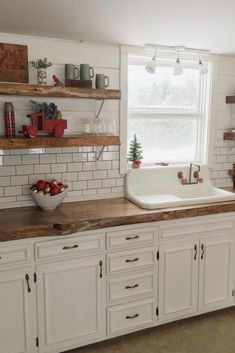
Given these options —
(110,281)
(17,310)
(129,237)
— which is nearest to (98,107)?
(129,237)

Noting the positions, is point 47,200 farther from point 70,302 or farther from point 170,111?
point 170,111

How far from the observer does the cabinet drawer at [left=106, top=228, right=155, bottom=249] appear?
7.20 feet

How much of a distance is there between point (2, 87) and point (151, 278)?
5.44ft

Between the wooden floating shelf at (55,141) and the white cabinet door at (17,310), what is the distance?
787 millimetres

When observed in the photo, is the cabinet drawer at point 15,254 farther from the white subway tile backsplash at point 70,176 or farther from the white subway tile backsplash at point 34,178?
the white subway tile backsplash at point 70,176

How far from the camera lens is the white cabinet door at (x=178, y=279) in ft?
7.83

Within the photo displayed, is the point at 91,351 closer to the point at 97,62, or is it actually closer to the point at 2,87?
the point at 2,87

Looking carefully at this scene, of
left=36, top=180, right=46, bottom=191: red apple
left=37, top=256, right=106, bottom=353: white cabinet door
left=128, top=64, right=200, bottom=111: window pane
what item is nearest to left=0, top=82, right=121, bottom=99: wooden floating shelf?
left=128, top=64, right=200, bottom=111: window pane

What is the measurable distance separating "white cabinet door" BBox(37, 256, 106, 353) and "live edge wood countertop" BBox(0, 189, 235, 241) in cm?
25

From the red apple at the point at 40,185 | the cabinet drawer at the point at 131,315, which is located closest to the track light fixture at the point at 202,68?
the red apple at the point at 40,185

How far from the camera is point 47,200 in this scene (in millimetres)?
2311

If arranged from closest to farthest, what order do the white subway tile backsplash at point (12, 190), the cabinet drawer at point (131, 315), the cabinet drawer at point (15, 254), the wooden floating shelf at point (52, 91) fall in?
the cabinet drawer at point (15, 254) → the wooden floating shelf at point (52, 91) → the cabinet drawer at point (131, 315) → the white subway tile backsplash at point (12, 190)

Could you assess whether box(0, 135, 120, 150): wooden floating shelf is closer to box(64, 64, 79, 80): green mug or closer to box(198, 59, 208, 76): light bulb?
box(64, 64, 79, 80): green mug

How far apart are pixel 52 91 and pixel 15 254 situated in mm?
1074
